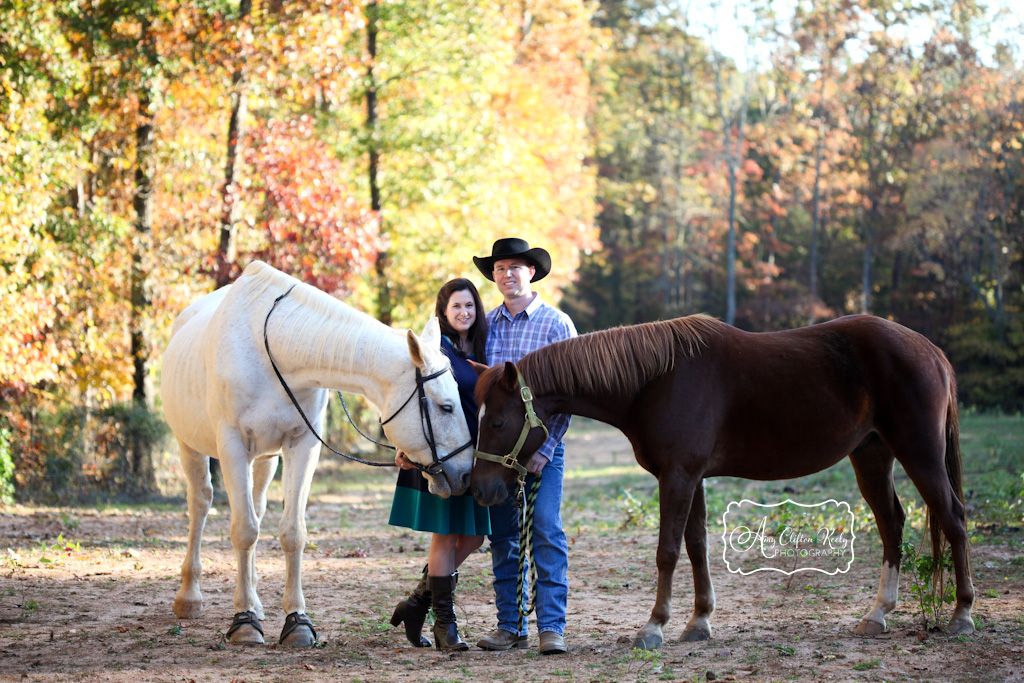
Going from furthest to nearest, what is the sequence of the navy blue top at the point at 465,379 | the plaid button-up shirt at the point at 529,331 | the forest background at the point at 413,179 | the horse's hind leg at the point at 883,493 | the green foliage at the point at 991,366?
1. the green foliage at the point at 991,366
2. the forest background at the point at 413,179
3. the horse's hind leg at the point at 883,493
4. the plaid button-up shirt at the point at 529,331
5. the navy blue top at the point at 465,379

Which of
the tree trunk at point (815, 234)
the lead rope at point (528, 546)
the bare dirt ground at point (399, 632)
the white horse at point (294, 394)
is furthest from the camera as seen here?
the tree trunk at point (815, 234)

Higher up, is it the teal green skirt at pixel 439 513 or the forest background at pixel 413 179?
the forest background at pixel 413 179

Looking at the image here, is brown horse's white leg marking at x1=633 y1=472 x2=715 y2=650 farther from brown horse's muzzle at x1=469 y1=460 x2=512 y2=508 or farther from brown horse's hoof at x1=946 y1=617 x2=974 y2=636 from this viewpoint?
brown horse's hoof at x1=946 y1=617 x2=974 y2=636

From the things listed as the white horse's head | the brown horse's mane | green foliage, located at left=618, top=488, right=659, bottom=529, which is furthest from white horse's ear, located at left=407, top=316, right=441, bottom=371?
green foliage, located at left=618, top=488, right=659, bottom=529

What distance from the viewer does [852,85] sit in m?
25.9

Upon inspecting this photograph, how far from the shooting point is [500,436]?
147 inches

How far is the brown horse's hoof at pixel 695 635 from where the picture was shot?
4082 millimetres

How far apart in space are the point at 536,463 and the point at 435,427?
1.60 ft

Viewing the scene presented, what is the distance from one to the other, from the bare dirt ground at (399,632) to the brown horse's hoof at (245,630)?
0.09 metres

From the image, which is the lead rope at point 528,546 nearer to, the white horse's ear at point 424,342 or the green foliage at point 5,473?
the white horse's ear at point 424,342

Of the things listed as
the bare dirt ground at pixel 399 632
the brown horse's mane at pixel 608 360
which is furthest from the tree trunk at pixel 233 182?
the brown horse's mane at pixel 608 360

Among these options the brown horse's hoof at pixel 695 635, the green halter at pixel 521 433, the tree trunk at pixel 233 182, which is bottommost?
the brown horse's hoof at pixel 695 635
